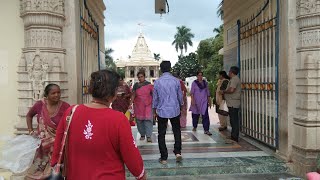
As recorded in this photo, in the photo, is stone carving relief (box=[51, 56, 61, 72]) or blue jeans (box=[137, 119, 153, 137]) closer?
stone carving relief (box=[51, 56, 61, 72])

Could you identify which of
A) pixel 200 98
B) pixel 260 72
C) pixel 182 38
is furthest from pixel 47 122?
pixel 182 38

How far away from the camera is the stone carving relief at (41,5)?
4598mm

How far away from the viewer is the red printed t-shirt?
2.07 metres

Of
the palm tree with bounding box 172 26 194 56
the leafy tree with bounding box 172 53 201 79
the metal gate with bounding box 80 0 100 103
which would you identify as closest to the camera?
the metal gate with bounding box 80 0 100 103

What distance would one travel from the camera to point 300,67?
4.82m

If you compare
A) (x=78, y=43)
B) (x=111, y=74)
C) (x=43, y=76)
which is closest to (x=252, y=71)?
(x=78, y=43)

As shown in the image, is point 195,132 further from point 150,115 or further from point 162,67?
point 162,67

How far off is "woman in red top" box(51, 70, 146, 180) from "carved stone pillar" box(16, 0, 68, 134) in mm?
2637

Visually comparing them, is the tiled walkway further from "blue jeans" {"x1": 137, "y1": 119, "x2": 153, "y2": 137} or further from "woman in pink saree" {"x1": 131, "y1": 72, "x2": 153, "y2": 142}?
"woman in pink saree" {"x1": 131, "y1": 72, "x2": 153, "y2": 142}

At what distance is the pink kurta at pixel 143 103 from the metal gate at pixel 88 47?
103 centimetres

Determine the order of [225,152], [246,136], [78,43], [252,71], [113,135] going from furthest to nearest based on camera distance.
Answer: [246,136], [252,71], [225,152], [78,43], [113,135]

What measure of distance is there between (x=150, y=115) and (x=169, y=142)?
0.72 meters

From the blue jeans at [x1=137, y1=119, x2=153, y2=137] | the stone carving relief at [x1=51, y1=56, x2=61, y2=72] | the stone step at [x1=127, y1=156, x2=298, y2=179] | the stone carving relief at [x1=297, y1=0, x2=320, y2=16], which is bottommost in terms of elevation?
the stone step at [x1=127, y1=156, x2=298, y2=179]

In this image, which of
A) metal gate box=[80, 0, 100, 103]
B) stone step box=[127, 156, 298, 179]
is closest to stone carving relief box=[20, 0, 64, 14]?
metal gate box=[80, 0, 100, 103]
